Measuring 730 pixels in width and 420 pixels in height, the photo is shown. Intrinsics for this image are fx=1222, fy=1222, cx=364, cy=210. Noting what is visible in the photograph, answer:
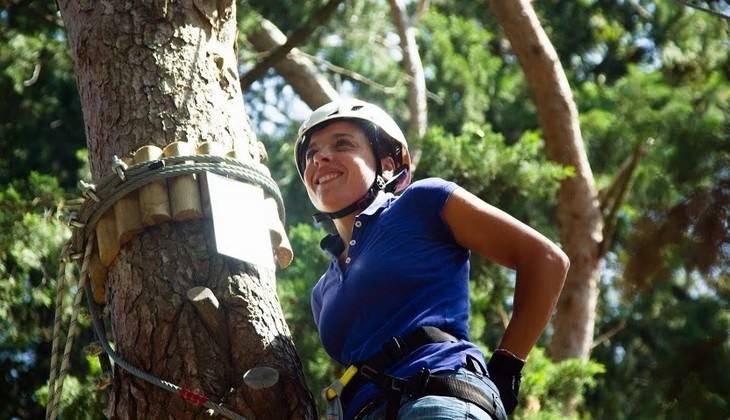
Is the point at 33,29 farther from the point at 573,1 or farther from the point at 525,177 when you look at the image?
the point at 573,1

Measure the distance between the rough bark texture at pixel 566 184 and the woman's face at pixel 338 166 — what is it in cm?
443

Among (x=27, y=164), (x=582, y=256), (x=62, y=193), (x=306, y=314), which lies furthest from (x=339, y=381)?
(x=27, y=164)

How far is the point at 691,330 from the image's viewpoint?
10.1 meters

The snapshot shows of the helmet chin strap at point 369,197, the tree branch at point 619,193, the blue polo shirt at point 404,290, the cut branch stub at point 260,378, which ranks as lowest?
the tree branch at point 619,193

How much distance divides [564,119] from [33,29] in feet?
11.5

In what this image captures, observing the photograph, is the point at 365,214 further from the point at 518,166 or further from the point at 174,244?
the point at 518,166

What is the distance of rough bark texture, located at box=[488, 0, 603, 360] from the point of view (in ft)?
25.0

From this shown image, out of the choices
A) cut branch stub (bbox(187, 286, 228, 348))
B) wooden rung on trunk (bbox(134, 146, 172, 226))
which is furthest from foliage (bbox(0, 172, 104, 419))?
cut branch stub (bbox(187, 286, 228, 348))

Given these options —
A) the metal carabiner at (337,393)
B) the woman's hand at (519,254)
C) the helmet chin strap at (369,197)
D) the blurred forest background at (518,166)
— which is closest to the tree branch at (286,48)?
the blurred forest background at (518,166)

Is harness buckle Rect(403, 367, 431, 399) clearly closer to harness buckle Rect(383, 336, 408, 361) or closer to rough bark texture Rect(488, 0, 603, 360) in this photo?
harness buckle Rect(383, 336, 408, 361)

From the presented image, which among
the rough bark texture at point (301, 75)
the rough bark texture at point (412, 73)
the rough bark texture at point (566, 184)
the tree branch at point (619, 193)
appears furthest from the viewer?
the rough bark texture at point (412, 73)

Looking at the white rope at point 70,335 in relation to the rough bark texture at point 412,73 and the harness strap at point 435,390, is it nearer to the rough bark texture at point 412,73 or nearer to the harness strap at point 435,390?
the harness strap at point 435,390

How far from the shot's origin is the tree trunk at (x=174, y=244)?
283 centimetres

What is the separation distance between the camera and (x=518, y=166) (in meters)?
6.73
